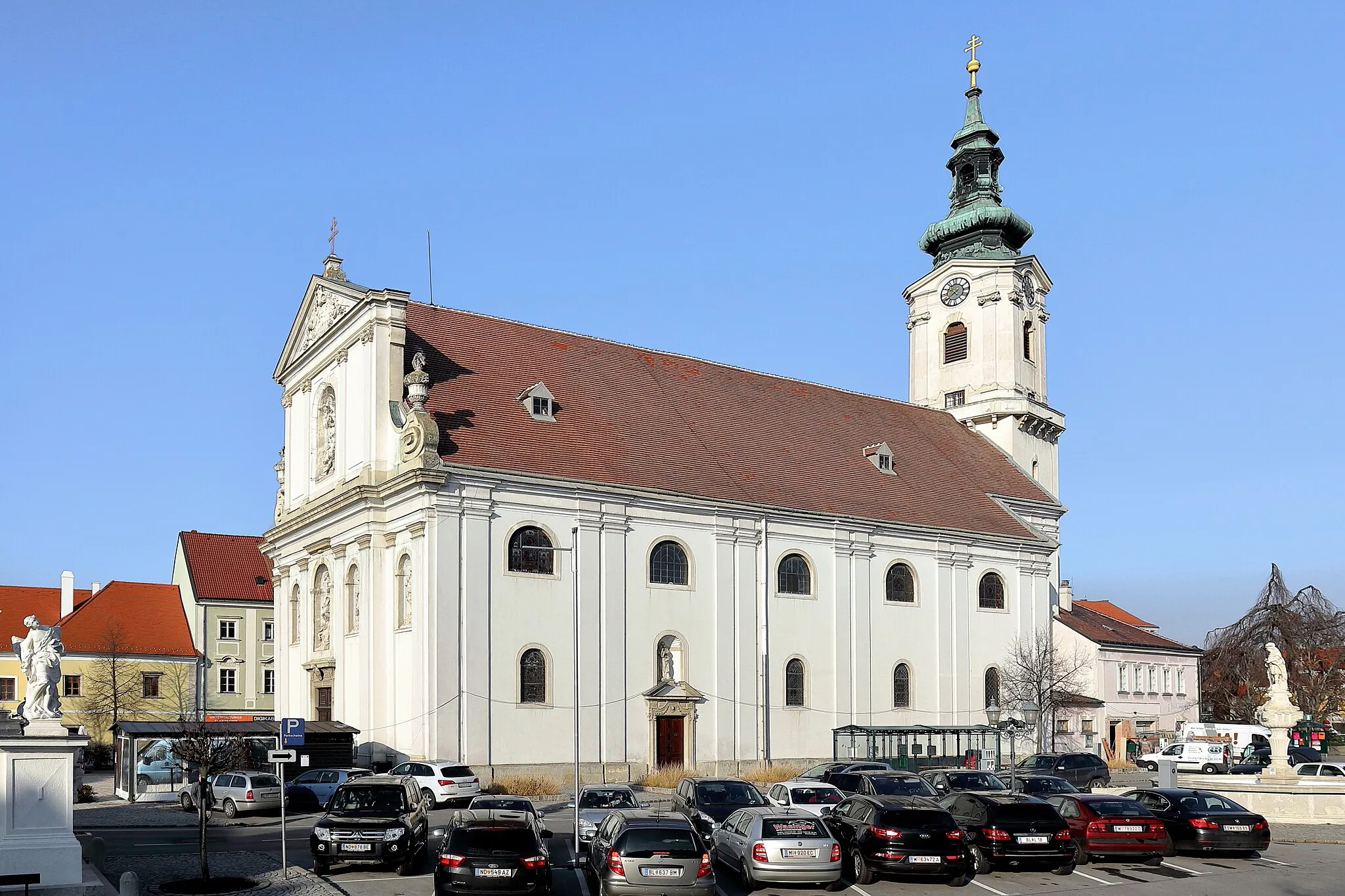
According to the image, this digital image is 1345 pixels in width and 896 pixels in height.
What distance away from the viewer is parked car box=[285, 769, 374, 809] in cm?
3519

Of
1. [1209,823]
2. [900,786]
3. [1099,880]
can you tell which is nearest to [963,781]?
[900,786]

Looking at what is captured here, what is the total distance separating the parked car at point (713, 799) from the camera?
85.3 feet

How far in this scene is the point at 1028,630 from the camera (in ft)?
186

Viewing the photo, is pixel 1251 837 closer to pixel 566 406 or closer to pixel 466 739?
pixel 466 739

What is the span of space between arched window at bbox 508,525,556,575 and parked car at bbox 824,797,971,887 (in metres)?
21.0

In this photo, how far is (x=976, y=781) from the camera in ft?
106

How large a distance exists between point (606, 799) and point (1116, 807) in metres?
10.3

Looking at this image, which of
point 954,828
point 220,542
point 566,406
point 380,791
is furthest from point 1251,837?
point 220,542

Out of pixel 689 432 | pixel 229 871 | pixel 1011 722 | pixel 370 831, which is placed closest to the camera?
pixel 229 871

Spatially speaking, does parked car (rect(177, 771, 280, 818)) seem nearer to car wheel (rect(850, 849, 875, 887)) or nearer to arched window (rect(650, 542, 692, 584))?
arched window (rect(650, 542, 692, 584))

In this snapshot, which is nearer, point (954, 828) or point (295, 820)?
point (954, 828)

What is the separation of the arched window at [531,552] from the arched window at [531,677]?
2.57 meters

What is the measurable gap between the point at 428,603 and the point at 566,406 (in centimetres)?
1000

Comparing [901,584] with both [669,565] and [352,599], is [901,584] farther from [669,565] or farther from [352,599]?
[352,599]
